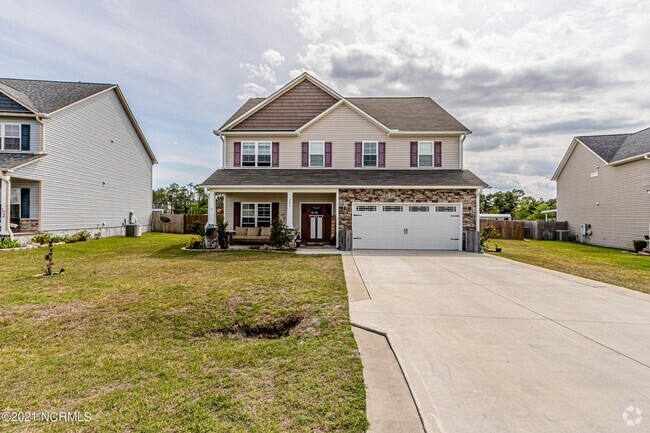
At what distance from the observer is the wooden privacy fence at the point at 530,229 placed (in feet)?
80.3

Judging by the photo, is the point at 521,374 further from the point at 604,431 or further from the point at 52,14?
the point at 52,14

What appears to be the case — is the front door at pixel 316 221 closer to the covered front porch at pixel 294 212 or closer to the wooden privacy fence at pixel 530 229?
the covered front porch at pixel 294 212

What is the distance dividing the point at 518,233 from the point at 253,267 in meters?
23.3

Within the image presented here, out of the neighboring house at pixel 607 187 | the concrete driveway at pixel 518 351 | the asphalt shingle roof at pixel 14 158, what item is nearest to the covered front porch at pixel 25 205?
the asphalt shingle roof at pixel 14 158

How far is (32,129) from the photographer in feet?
53.6

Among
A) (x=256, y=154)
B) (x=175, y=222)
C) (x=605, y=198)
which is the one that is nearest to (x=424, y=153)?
(x=256, y=154)

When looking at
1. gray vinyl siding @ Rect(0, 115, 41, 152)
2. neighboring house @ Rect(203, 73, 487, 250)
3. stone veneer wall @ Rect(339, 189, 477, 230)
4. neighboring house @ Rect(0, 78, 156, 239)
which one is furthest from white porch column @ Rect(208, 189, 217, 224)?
gray vinyl siding @ Rect(0, 115, 41, 152)

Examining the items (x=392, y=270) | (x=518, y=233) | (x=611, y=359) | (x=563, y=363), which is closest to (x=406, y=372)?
(x=563, y=363)

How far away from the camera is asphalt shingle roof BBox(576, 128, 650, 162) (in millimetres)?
18703

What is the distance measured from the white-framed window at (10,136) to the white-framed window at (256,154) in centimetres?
1182

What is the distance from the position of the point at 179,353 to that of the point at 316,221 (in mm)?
13078

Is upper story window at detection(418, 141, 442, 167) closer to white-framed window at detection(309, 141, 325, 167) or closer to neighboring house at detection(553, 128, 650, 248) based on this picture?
white-framed window at detection(309, 141, 325, 167)

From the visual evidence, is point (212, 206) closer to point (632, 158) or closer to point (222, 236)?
point (222, 236)

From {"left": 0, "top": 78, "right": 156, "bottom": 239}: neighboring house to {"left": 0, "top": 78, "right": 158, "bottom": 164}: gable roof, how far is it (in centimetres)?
4
